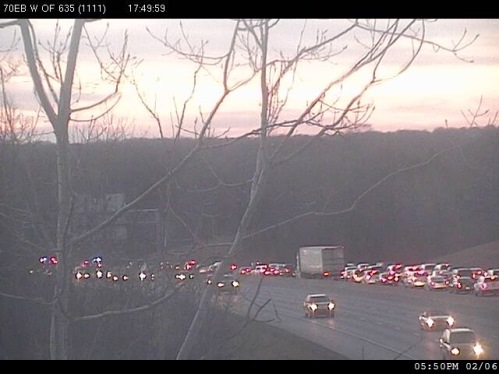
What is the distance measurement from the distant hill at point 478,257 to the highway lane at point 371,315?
7.9 inches

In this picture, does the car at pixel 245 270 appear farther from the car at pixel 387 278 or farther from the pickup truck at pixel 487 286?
the pickup truck at pixel 487 286

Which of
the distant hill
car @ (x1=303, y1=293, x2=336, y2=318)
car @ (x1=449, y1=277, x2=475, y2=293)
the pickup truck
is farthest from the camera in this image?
car @ (x1=449, y1=277, x2=475, y2=293)

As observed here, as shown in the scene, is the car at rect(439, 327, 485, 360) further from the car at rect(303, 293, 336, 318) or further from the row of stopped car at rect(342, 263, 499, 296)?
the car at rect(303, 293, 336, 318)

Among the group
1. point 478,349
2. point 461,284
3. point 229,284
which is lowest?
point 478,349

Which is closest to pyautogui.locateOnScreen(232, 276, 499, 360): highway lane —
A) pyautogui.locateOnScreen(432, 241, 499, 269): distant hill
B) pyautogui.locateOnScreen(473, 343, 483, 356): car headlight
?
pyautogui.locateOnScreen(473, 343, 483, 356): car headlight

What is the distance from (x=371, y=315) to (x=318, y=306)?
341 mm

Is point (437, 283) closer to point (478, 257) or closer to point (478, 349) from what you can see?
point (478, 257)

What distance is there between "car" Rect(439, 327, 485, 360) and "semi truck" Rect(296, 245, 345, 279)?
0.66 m

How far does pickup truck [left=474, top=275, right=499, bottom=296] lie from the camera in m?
4.71

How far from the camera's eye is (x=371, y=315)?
4797mm

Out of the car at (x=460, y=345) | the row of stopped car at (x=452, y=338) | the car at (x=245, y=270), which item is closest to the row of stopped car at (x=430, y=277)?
the row of stopped car at (x=452, y=338)

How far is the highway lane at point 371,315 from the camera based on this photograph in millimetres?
4188

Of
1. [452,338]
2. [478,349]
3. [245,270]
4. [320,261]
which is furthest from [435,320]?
[245,270]

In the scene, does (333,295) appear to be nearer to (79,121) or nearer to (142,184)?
(142,184)
